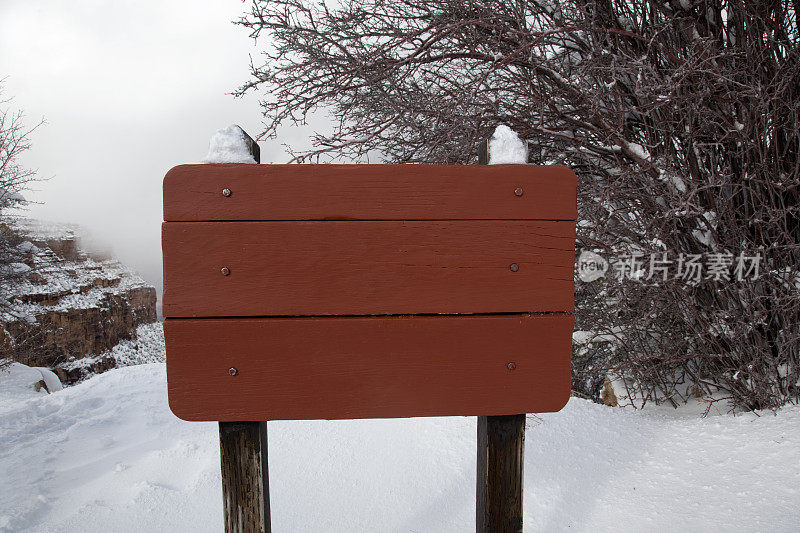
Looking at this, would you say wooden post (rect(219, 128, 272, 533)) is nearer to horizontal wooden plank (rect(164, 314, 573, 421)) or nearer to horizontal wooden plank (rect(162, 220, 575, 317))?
horizontal wooden plank (rect(164, 314, 573, 421))

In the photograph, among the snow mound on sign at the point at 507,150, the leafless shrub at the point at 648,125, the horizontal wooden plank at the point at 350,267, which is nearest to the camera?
the horizontal wooden plank at the point at 350,267

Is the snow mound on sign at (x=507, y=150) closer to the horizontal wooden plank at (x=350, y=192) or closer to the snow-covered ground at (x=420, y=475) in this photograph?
the horizontal wooden plank at (x=350, y=192)

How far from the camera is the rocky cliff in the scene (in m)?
34.3

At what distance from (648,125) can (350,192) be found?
3.32 meters

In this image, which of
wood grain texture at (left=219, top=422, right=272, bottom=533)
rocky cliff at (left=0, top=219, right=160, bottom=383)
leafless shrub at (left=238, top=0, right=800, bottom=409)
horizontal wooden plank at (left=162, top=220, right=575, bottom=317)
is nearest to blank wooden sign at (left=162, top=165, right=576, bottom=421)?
horizontal wooden plank at (left=162, top=220, right=575, bottom=317)

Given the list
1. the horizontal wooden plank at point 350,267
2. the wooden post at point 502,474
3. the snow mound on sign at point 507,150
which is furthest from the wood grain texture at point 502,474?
the snow mound on sign at point 507,150

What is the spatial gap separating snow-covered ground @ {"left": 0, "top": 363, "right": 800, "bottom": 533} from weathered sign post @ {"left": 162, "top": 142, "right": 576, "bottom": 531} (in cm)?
140

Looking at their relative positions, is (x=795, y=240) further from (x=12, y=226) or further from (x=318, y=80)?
(x=12, y=226)

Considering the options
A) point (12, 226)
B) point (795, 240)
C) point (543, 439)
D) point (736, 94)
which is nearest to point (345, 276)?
point (543, 439)

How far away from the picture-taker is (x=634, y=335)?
399 cm

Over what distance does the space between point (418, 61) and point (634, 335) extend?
9.70 ft

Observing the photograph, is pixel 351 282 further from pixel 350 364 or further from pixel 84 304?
pixel 84 304

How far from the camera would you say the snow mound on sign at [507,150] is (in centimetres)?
140

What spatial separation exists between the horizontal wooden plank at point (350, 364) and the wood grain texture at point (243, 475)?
0.10m
